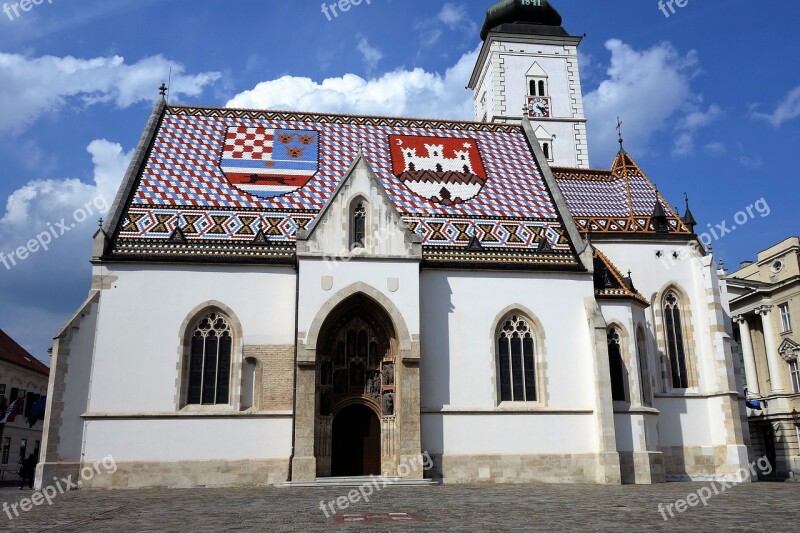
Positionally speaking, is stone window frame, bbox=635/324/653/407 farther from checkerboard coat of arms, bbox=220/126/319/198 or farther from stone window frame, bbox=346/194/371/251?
checkerboard coat of arms, bbox=220/126/319/198

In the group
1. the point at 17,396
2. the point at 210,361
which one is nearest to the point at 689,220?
the point at 210,361

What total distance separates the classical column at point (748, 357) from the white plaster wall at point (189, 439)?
1297 inches

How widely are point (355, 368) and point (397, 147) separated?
32.6 ft

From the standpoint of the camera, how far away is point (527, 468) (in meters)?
22.1

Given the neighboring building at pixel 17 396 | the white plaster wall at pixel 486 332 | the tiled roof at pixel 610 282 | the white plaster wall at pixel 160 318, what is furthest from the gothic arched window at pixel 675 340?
the neighboring building at pixel 17 396

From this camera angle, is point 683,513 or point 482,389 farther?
point 482,389

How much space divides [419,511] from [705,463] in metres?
17.4

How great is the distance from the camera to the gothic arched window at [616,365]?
23594 millimetres

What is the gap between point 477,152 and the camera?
28.7 metres

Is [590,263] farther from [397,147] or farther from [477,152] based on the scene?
[397,147]

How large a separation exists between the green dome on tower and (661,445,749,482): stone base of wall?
29437 millimetres

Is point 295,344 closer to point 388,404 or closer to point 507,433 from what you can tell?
point 388,404

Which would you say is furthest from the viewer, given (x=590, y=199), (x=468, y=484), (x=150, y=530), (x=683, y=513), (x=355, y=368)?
(x=590, y=199)

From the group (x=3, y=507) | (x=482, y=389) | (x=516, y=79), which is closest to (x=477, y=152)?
(x=482, y=389)
